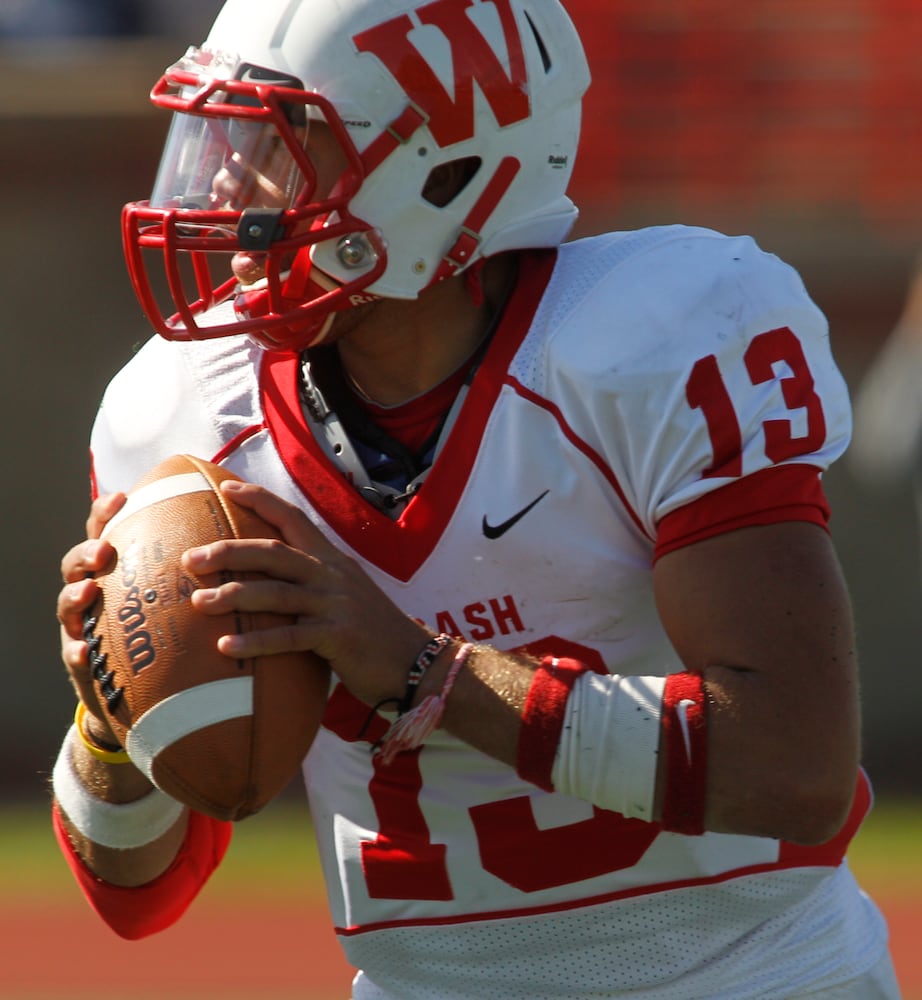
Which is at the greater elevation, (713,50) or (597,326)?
(597,326)

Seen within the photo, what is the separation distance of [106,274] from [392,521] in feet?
16.3

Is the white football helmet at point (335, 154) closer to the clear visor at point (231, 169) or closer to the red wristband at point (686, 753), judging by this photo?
the clear visor at point (231, 169)

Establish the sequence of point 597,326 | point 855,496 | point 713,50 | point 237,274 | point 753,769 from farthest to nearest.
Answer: point 713,50 → point 855,496 → point 237,274 → point 597,326 → point 753,769

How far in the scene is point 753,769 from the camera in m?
2.05

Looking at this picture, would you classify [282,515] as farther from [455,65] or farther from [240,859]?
[240,859]

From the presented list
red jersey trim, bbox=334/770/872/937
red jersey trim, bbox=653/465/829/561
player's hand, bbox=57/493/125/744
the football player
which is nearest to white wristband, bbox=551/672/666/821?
the football player

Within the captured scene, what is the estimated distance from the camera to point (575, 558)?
227 cm

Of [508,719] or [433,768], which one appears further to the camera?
[433,768]

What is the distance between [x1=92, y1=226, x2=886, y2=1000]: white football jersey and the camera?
219cm

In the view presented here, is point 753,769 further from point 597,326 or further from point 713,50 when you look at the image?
point 713,50

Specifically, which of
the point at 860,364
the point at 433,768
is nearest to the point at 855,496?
the point at 860,364

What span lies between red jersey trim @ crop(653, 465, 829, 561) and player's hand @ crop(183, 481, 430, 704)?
34 cm

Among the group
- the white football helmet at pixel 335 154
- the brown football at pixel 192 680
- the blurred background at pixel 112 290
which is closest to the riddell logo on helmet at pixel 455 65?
the white football helmet at pixel 335 154

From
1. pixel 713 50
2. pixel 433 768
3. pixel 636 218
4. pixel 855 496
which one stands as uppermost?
pixel 433 768
